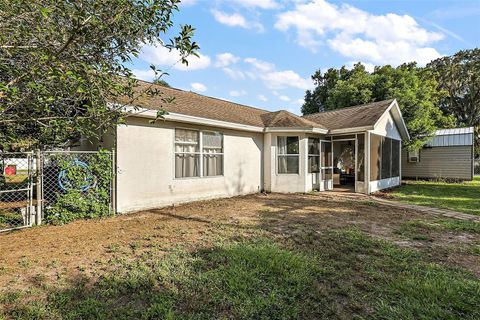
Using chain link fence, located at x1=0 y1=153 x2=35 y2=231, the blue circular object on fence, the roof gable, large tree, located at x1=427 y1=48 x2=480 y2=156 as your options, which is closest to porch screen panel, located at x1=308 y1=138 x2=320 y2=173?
the roof gable

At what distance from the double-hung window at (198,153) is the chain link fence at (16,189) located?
3.76 metres

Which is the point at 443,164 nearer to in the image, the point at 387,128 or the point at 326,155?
the point at 387,128

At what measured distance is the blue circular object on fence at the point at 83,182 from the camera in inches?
233

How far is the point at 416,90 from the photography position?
15844mm

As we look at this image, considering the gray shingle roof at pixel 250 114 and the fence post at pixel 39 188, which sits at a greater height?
the gray shingle roof at pixel 250 114

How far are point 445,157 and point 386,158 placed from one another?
25.2 feet

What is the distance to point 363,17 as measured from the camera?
9.30 m

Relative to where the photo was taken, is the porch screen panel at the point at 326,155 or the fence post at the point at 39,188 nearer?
the fence post at the point at 39,188

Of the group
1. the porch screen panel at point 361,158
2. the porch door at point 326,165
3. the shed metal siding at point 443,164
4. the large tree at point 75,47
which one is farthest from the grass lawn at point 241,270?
the shed metal siding at point 443,164

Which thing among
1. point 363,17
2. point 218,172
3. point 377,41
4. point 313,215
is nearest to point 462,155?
point 377,41

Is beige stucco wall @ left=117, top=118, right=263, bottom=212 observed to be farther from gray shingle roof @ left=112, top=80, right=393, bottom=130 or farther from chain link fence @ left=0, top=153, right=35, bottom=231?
chain link fence @ left=0, top=153, right=35, bottom=231

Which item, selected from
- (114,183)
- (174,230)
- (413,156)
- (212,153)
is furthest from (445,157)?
(114,183)

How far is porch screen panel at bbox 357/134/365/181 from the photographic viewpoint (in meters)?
11.4

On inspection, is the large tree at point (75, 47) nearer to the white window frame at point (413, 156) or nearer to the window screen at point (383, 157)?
the window screen at point (383, 157)
